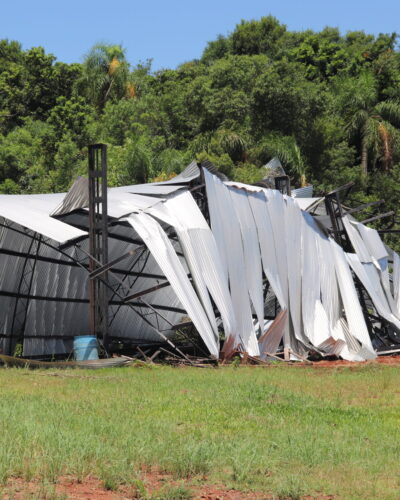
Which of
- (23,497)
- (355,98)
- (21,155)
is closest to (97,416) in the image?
(23,497)

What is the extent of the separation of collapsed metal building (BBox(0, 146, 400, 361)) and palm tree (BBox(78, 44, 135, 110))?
95.8 feet

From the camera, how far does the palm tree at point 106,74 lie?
53375mm

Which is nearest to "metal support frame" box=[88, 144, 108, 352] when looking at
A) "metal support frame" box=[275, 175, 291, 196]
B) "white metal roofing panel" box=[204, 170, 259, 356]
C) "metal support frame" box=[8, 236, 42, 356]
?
"white metal roofing panel" box=[204, 170, 259, 356]

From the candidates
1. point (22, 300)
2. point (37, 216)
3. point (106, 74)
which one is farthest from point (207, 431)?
point (106, 74)

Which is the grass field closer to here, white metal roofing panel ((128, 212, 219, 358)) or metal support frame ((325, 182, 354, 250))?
white metal roofing panel ((128, 212, 219, 358))

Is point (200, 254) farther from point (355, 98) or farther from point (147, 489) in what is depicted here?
point (355, 98)

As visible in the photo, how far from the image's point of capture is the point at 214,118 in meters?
45.6

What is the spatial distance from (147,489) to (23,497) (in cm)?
111

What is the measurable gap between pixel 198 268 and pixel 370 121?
31.5 meters

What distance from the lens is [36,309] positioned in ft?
78.5

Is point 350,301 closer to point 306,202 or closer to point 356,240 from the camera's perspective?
point 356,240

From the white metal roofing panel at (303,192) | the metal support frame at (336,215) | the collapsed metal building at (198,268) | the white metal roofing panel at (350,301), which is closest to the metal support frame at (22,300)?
the collapsed metal building at (198,268)

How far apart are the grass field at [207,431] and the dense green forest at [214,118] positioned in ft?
83.4

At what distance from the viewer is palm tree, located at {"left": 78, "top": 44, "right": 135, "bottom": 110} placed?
53.4 m
